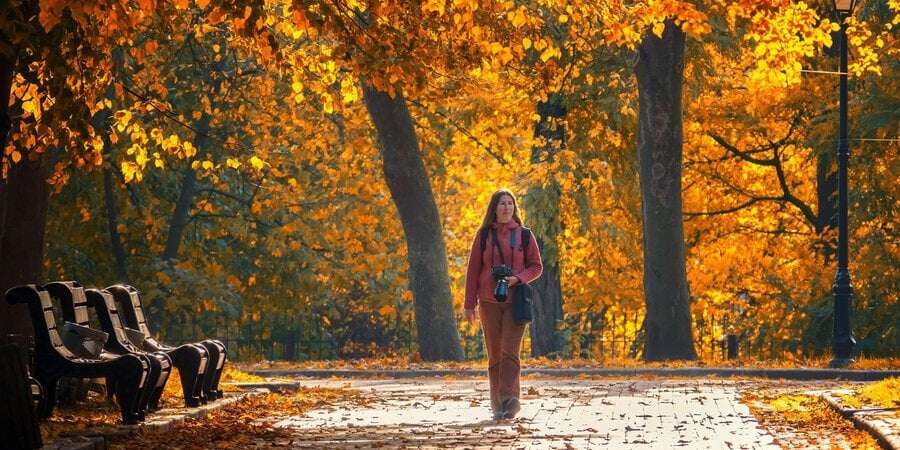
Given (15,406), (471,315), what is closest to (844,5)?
(471,315)

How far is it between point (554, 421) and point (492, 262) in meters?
1.56

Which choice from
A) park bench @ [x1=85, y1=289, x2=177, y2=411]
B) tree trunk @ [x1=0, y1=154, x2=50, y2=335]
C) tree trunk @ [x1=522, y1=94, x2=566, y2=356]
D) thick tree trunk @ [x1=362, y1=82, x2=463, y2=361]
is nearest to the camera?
park bench @ [x1=85, y1=289, x2=177, y2=411]

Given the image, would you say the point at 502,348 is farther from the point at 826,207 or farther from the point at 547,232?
the point at 826,207

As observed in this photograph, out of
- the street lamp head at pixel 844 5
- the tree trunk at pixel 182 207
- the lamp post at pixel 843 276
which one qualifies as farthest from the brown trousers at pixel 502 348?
the tree trunk at pixel 182 207

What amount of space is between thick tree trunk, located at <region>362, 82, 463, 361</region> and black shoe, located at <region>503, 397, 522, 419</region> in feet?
43.0

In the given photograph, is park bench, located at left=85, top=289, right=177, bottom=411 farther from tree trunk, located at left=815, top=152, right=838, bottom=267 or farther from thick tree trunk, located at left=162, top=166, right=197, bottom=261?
tree trunk, located at left=815, top=152, right=838, bottom=267

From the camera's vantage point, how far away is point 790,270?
36594 mm

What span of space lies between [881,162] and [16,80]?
1865 centimetres

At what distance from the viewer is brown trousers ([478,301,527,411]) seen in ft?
49.0

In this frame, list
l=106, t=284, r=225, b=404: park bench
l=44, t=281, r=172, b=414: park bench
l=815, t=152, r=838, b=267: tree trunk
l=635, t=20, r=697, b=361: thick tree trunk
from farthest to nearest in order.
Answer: l=815, t=152, r=838, b=267: tree trunk → l=635, t=20, r=697, b=361: thick tree trunk → l=106, t=284, r=225, b=404: park bench → l=44, t=281, r=172, b=414: park bench

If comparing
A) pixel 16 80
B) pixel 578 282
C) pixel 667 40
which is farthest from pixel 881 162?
pixel 16 80

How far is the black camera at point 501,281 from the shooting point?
14.8m

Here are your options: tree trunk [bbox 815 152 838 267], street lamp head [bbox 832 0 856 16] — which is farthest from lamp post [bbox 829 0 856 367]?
tree trunk [bbox 815 152 838 267]

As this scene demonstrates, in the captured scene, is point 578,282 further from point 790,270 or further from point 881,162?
point 881,162
